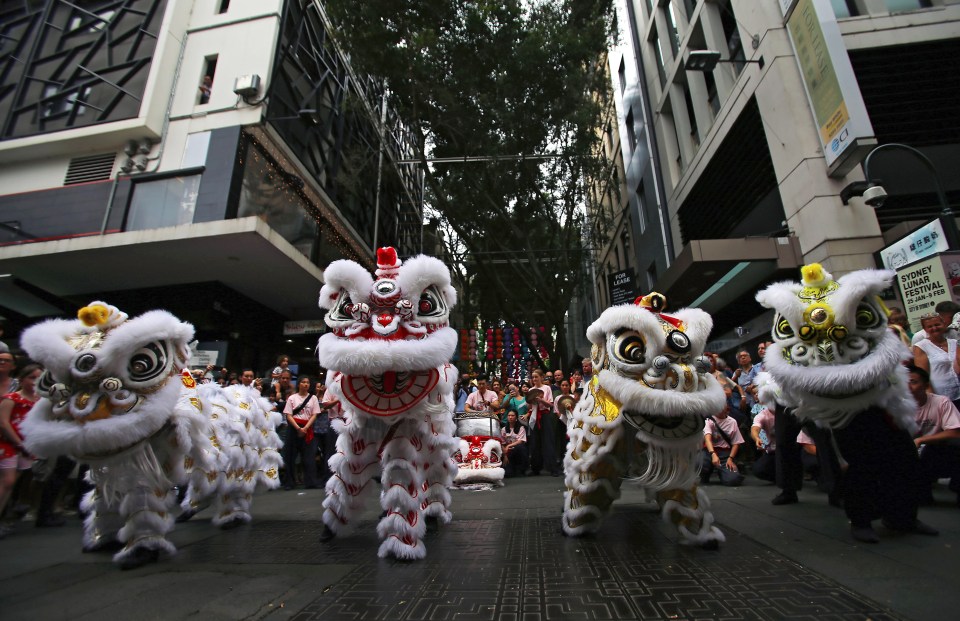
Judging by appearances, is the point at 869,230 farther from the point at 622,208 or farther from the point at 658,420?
the point at 622,208

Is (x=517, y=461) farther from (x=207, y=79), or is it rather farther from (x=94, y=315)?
(x=207, y=79)

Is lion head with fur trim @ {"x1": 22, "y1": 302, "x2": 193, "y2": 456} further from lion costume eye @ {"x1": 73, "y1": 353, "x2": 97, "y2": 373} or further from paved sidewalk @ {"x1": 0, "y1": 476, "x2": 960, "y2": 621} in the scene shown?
paved sidewalk @ {"x1": 0, "y1": 476, "x2": 960, "y2": 621}

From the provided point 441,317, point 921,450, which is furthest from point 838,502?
point 441,317

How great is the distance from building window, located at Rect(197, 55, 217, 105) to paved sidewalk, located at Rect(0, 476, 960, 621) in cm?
1212

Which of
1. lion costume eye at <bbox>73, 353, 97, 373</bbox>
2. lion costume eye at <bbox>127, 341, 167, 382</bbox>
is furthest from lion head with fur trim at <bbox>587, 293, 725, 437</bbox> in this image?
lion costume eye at <bbox>73, 353, 97, 373</bbox>

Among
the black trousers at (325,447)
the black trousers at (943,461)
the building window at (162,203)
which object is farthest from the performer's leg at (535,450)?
the building window at (162,203)

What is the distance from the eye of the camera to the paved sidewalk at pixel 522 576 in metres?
2.21

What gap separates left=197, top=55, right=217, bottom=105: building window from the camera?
12.7 m

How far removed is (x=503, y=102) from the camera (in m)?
14.7

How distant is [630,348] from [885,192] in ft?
22.6

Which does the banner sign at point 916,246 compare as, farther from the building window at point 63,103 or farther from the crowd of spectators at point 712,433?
the building window at point 63,103

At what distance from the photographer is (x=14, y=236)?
12.2 m

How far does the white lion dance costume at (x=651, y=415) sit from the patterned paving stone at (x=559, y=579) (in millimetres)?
263

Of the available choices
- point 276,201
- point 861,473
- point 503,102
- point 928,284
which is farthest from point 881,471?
point 503,102
